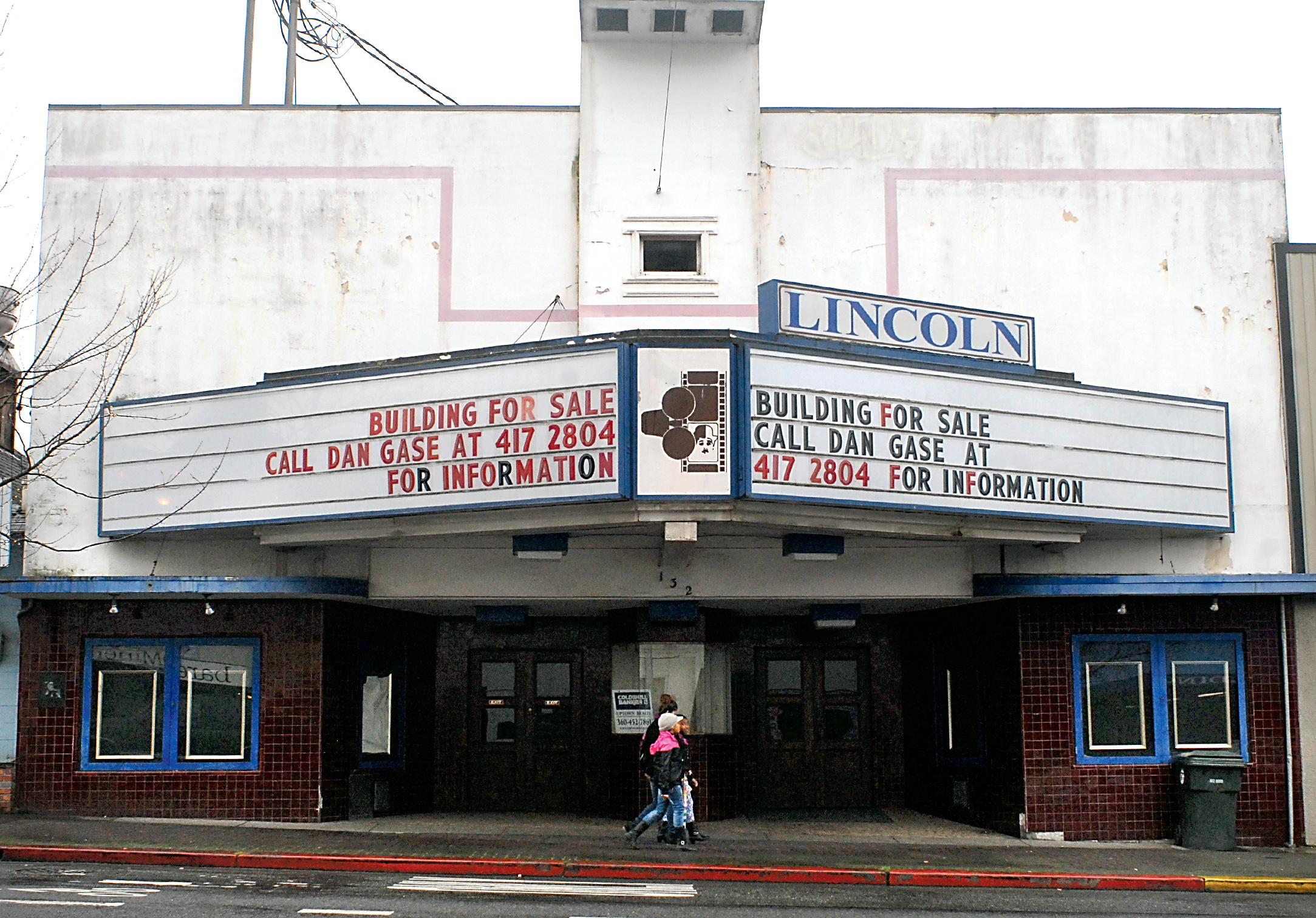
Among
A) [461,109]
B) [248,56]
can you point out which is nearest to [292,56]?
[248,56]

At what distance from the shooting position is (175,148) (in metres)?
18.5

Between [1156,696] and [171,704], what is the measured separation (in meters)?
12.8

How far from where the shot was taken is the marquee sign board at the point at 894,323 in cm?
1538

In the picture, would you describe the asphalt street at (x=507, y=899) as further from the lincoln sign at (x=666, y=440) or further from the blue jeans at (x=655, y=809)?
the lincoln sign at (x=666, y=440)

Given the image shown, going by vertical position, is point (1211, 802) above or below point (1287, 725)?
below

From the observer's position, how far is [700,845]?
16.5 m

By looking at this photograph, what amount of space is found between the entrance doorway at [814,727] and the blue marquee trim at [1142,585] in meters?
4.03

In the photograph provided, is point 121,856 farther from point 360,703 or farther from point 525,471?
point 525,471

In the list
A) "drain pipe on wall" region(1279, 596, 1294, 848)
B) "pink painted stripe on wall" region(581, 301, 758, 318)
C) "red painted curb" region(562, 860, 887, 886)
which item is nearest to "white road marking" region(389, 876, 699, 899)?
"red painted curb" region(562, 860, 887, 886)

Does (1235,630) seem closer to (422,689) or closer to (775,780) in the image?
(775,780)

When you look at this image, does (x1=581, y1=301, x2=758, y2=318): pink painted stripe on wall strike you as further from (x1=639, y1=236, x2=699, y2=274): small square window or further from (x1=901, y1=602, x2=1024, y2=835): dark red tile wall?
(x1=901, y1=602, x2=1024, y2=835): dark red tile wall

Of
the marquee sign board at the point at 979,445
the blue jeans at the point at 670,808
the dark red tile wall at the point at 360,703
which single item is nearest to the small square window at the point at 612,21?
the marquee sign board at the point at 979,445

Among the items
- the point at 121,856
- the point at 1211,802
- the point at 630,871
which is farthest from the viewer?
the point at 1211,802

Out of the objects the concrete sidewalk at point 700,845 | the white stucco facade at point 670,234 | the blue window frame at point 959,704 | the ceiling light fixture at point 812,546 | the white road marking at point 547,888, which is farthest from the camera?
the blue window frame at point 959,704
